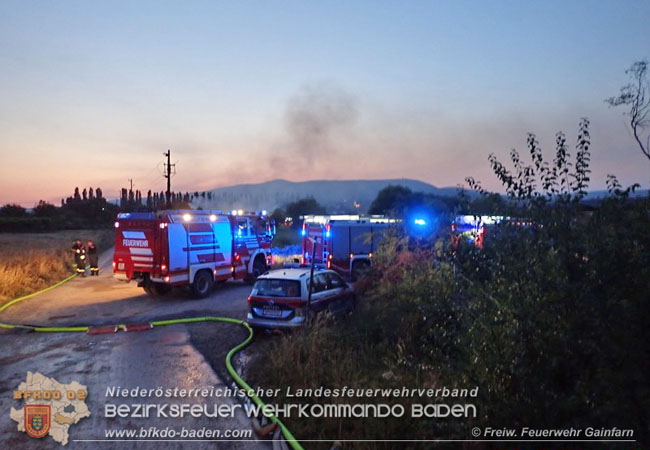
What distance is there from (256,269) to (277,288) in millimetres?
8783

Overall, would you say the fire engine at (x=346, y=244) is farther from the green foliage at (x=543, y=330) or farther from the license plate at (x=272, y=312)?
the green foliage at (x=543, y=330)

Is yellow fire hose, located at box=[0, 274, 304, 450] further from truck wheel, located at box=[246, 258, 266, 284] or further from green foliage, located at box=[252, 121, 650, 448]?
truck wheel, located at box=[246, 258, 266, 284]

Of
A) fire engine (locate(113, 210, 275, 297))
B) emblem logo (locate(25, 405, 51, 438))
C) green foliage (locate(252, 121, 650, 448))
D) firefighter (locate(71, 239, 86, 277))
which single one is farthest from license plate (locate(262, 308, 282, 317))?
firefighter (locate(71, 239, 86, 277))

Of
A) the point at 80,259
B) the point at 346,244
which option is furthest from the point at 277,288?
the point at 80,259

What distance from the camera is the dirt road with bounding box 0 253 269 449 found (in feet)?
17.3

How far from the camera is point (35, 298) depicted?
45.2ft

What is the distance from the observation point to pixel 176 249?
1336 cm

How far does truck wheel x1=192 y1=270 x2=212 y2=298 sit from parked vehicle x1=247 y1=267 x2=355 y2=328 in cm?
568

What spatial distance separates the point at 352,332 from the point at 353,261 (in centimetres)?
1024

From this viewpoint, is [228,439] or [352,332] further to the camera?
[352,332]

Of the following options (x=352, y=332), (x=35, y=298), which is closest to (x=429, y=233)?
(x=352, y=332)

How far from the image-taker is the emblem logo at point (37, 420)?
17.2ft

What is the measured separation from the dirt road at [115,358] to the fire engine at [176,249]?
0.74m

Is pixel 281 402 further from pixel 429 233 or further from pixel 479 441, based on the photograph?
pixel 429 233
